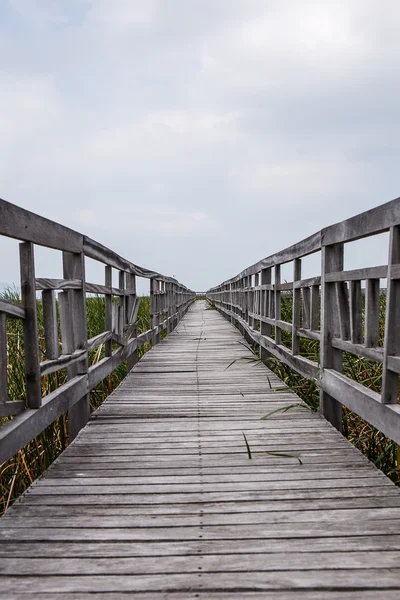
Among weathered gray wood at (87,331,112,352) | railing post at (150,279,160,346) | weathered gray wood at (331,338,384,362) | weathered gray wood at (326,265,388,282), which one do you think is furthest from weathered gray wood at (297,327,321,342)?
railing post at (150,279,160,346)

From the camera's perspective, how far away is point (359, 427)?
11.7ft

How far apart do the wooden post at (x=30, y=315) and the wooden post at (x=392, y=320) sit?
1.64 m

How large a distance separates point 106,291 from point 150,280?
3503 mm

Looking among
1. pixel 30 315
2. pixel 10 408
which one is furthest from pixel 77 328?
pixel 10 408

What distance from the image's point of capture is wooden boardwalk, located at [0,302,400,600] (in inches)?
59.6

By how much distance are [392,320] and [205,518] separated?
1207 millimetres

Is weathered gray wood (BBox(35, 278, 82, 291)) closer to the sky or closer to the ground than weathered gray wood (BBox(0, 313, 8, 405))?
closer to the sky

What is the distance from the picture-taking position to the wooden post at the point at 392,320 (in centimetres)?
223

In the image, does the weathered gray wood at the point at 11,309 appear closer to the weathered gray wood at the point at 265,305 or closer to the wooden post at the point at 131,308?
the wooden post at the point at 131,308

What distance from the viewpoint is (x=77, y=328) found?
11.0 feet

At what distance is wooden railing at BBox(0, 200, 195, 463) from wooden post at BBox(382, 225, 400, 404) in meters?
1.66

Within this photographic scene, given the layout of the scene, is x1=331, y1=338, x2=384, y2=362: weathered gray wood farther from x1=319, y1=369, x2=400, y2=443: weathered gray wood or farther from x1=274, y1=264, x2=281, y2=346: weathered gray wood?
x1=274, y1=264, x2=281, y2=346: weathered gray wood

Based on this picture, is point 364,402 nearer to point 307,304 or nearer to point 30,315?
point 307,304

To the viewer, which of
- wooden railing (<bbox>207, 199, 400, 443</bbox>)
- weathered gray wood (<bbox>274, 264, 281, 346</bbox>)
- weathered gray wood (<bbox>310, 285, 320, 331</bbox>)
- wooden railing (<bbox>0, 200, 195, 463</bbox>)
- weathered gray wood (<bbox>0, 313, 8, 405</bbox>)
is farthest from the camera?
weathered gray wood (<bbox>274, 264, 281, 346</bbox>)
